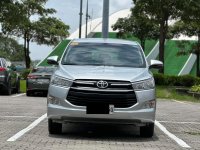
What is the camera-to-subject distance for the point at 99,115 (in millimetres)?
8875

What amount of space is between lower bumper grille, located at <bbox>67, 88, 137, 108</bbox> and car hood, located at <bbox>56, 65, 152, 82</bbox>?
10.2 inches

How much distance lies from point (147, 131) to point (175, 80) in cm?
2261

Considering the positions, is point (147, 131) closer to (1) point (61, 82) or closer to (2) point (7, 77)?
(1) point (61, 82)

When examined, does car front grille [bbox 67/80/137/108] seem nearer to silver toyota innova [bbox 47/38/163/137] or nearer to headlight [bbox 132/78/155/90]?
silver toyota innova [bbox 47/38/163/137]

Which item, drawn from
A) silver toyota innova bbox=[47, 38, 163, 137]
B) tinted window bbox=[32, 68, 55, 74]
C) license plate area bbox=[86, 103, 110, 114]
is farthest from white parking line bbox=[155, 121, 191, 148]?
tinted window bbox=[32, 68, 55, 74]

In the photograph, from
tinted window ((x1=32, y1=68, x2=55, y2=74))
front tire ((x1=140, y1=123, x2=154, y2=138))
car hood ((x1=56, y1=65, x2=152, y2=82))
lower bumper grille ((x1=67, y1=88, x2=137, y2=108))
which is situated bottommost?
front tire ((x1=140, y1=123, x2=154, y2=138))

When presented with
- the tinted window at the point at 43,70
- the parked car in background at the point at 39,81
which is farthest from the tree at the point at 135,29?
the parked car in background at the point at 39,81

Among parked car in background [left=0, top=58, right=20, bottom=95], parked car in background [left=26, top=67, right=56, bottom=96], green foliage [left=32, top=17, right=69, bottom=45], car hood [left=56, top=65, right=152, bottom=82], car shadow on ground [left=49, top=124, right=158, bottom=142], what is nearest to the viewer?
car hood [left=56, top=65, right=152, bottom=82]

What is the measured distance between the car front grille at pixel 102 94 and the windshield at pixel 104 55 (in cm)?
121

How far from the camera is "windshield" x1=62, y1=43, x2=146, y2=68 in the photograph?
10.2m

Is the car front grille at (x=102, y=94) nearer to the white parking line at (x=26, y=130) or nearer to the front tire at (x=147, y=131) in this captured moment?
the front tire at (x=147, y=131)

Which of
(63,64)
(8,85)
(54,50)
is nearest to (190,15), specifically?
(8,85)

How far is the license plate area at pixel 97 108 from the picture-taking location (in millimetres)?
8883

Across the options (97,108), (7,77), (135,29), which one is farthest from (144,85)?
(135,29)
